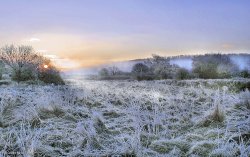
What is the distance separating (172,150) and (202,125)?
52.5 inches

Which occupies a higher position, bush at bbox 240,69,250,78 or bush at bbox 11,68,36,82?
bush at bbox 11,68,36,82

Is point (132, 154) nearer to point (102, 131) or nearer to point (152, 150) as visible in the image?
point (152, 150)

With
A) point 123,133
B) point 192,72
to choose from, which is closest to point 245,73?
point 192,72

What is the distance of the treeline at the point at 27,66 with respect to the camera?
84.0 feet

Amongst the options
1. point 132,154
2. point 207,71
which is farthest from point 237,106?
point 207,71

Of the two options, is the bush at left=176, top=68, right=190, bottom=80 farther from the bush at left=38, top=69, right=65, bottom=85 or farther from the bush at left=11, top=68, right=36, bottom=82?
the bush at left=11, top=68, right=36, bottom=82

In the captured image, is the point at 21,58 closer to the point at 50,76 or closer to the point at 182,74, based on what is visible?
the point at 50,76

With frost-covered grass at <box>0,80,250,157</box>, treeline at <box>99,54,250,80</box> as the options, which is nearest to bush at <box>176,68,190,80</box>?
treeline at <box>99,54,250,80</box>

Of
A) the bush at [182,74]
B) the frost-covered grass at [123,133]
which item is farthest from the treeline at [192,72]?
the frost-covered grass at [123,133]

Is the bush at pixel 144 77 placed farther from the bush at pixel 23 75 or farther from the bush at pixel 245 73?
the bush at pixel 23 75

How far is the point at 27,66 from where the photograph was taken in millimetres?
28703

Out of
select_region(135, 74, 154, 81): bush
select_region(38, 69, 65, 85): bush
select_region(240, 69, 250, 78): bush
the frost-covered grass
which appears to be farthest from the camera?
select_region(135, 74, 154, 81): bush

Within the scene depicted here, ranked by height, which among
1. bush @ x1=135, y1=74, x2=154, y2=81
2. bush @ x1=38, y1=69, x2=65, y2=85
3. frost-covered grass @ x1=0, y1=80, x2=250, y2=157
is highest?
bush @ x1=38, y1=69, x2=65, y2=85

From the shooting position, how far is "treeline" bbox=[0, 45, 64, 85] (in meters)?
25.6
